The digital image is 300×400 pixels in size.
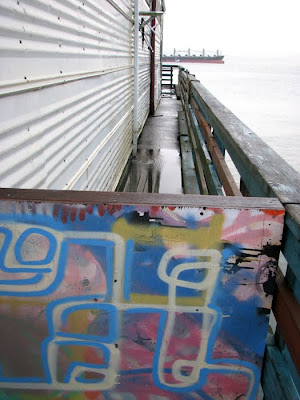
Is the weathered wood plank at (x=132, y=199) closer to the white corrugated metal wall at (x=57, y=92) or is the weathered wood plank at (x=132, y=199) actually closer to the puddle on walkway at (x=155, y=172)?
the white corrugated metal wall at (x=57, y=92)

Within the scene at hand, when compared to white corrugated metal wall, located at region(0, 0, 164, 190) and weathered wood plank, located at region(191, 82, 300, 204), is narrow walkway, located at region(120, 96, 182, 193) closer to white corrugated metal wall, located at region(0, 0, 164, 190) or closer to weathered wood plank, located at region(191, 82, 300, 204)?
white corrugated metal wall, located at region(0, 0, 164, 190)

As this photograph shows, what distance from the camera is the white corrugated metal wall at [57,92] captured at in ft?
6.22

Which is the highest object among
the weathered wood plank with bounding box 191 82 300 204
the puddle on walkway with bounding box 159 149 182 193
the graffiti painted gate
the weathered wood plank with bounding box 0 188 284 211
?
the weathered wood plank with bounding box 191 82 300 204

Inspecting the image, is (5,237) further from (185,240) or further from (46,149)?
(46,149)

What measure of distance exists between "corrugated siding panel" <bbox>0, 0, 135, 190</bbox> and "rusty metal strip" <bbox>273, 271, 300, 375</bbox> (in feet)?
4.35

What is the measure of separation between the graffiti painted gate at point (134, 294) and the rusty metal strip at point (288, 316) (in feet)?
0.18

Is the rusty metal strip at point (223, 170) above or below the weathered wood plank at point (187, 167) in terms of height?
above

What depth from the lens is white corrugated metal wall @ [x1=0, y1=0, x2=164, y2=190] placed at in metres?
1.90

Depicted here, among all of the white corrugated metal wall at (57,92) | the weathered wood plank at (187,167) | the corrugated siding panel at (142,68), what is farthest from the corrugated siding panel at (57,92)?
the corrugated siding panel at (142,68)

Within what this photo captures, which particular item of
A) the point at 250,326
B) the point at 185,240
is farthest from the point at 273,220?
the point at 250,326

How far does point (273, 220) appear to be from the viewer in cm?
136

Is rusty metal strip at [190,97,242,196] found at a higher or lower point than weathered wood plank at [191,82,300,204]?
lower

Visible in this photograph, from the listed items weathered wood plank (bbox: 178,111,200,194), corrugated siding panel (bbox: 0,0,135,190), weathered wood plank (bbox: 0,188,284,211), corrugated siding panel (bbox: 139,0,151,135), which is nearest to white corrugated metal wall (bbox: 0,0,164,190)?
corrugated siding panel (bbox: 0,0,135,190)

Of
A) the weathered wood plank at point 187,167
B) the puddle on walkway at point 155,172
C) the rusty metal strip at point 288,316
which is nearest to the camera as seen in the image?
the rusty metal strip at point 288,316
